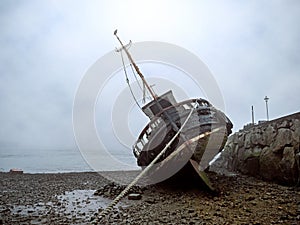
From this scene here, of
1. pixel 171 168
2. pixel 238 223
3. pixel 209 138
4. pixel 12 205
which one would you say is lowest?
pixel 238 223

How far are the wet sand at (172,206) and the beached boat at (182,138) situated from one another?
0.78 m

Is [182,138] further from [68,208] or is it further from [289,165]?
[68,208]

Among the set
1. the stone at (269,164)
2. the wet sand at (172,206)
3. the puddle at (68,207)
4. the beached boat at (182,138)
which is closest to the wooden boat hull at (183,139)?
the beached boat at (182,138)

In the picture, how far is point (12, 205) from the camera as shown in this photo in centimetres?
776

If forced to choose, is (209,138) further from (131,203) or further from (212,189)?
(131,203)

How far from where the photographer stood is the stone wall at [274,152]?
8.66m

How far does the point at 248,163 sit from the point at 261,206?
20.1ft

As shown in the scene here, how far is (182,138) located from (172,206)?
2660mm

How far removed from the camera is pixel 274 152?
31.8 ft

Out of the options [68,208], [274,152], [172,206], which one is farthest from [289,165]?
[68,208]

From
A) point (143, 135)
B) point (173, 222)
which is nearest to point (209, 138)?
point (143, 135)

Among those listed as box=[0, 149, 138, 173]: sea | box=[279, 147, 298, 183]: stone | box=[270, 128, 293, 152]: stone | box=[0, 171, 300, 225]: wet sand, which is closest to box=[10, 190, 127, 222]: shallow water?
box=[0, 171, 300, 225]: wet sand

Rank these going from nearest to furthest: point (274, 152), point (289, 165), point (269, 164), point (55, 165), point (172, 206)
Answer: point (172, 206), point (289, 165), point (274, 152), point (269, 164), point (55, 165)

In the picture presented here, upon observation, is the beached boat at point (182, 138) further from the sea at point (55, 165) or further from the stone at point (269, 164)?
the sea at point (55, 165)
